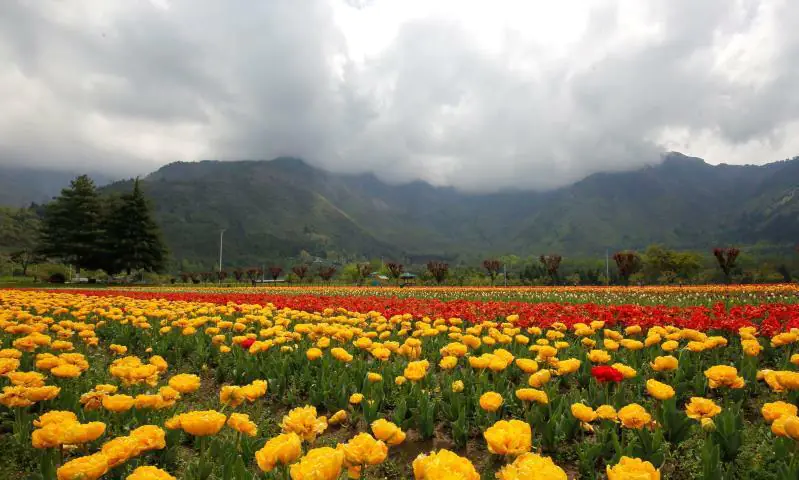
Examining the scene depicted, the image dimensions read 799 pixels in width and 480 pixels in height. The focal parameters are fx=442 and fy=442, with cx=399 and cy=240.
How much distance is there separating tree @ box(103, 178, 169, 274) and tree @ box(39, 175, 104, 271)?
124cm

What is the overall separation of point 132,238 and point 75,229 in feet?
20.2

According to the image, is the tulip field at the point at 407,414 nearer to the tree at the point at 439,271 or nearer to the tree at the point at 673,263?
the tree at the point at 439,271

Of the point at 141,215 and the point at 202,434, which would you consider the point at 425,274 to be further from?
the point at 202,434

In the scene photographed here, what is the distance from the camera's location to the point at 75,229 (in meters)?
48.3

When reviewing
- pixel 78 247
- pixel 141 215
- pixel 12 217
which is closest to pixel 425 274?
pixel 141 215

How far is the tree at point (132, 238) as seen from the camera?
47531 mm

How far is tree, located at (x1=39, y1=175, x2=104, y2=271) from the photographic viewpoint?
4691cm

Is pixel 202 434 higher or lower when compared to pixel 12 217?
lower

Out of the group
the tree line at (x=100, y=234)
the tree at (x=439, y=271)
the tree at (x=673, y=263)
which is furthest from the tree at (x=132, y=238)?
the tree at (x=673, y=263)

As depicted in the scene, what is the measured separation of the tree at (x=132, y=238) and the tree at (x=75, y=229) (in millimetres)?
1237

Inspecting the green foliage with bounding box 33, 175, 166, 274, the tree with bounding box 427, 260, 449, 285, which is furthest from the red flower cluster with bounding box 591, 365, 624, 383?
the green foliage with bounding box 33, 175, 166, 274

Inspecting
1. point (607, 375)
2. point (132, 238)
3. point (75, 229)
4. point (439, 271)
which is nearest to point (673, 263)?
point (439, 271)

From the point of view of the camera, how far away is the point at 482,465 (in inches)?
153

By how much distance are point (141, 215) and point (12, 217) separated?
93.8 meters
